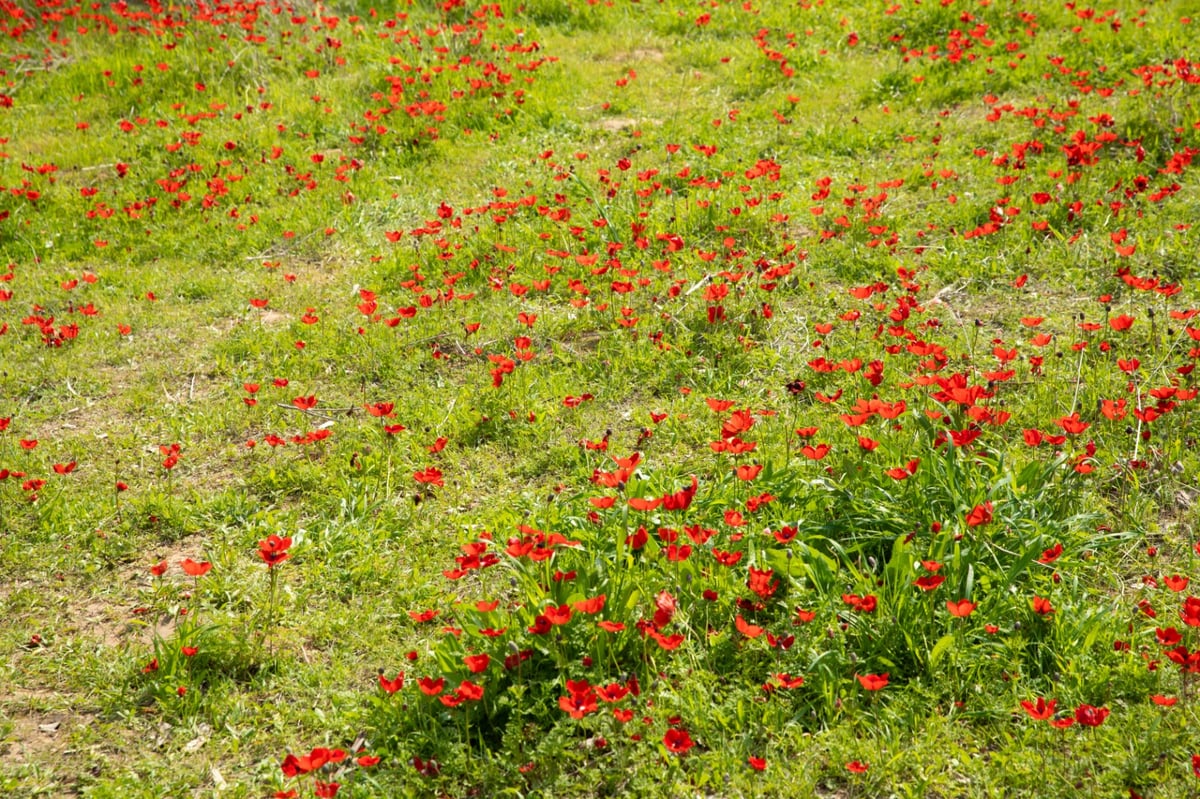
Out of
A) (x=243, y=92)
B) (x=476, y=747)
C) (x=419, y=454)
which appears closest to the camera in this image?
(x=476, y=747)

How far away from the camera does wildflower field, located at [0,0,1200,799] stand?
9.98ft

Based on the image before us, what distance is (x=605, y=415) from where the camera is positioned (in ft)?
15.8

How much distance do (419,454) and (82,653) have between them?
1.59 metres

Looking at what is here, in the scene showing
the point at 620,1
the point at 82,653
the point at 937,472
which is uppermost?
the point at 620,1

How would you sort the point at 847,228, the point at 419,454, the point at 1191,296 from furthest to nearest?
1. the point at 847,228
2. the point at 1191,296
3. the point at 419,454

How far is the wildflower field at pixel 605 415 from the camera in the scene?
304cm

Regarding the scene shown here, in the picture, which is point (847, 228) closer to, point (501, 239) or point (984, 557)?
point (501, 239)

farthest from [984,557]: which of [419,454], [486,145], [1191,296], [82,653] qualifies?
[486,145]

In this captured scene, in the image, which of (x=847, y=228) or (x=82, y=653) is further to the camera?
(x=847, y=228)

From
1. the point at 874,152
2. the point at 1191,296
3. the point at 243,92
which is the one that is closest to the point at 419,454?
the point at 1191,296

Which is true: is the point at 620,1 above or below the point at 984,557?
above

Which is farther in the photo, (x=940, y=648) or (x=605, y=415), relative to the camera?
(x=605, y=415)

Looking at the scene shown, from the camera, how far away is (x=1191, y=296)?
5266 millimetres

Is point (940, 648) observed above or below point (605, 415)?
above
